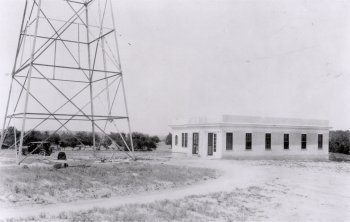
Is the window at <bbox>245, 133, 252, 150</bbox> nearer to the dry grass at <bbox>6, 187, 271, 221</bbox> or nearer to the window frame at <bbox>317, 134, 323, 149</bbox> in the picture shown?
the window frame at <bbox>317, 134, 323, 149</bbox>

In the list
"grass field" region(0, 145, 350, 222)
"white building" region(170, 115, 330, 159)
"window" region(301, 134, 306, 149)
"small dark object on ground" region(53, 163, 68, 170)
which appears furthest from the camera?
"window" region(301, 134, 306, 149)

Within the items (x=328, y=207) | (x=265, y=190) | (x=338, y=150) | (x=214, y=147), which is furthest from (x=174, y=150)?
(x=338, y=150)

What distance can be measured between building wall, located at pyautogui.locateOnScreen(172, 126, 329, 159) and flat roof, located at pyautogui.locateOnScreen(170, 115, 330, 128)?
0.39 meters

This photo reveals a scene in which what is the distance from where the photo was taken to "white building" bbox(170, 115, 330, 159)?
30.1 meters

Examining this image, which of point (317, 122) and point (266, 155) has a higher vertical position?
point (317, 122)

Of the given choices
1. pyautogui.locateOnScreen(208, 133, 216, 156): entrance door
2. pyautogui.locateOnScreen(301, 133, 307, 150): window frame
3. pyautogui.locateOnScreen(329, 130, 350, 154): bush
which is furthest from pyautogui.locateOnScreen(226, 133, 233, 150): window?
pyautogui.locateOnScreen(329, 130, 350, 154): bush

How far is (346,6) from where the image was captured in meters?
13.7

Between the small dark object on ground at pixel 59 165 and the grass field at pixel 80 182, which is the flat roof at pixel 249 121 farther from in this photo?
the small dark object on ground at pixel 59 165

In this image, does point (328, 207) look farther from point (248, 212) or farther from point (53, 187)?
point (53, 187)

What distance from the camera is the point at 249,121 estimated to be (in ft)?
103

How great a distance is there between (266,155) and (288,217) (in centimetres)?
2036

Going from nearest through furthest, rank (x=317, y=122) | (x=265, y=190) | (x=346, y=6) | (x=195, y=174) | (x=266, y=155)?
(x=346, y=6) < (x=265, y=190) < (x=195, y=174) < (x=266, y=155) < (x=317, y=122)

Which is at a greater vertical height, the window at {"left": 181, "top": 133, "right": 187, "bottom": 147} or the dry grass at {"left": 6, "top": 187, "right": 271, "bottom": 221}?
the window at {"left": 181, "top": 133, "right": 187, "bottom": 147}

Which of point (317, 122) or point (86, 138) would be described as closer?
point (317, 122)
